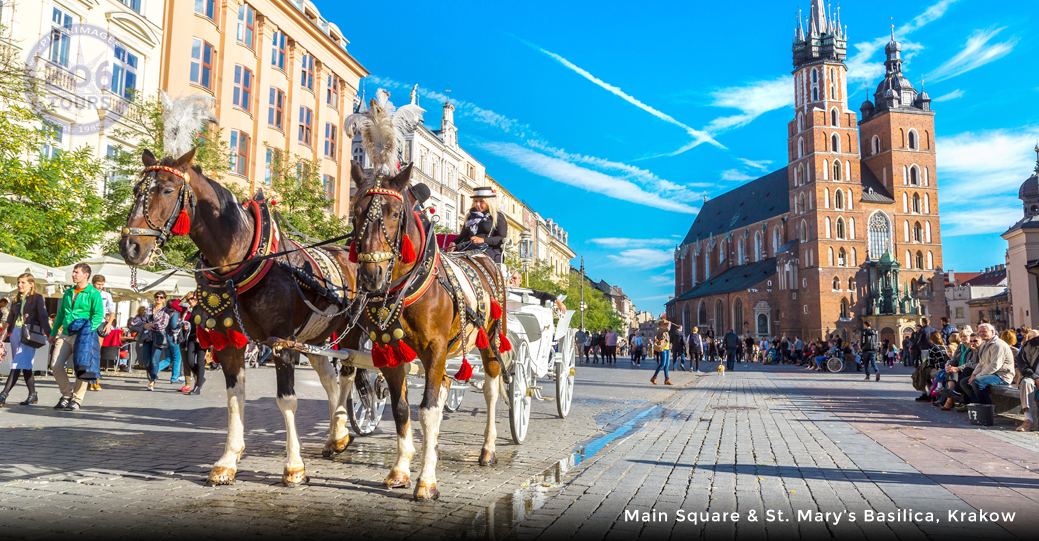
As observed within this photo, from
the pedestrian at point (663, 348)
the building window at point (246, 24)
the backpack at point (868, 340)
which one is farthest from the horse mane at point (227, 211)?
the building window at point (246, 24)

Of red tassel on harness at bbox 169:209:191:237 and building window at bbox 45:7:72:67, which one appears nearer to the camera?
red tassel on harness at bbox 169:209:191:237

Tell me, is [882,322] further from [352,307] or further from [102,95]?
[352,307]

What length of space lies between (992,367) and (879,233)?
78.8 metres

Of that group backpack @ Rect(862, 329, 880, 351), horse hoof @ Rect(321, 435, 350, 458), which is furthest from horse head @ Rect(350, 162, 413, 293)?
backpack @ Rect(862, 329, 880, 351)

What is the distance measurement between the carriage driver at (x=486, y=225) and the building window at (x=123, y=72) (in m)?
20.0

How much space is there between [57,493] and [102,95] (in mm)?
21417

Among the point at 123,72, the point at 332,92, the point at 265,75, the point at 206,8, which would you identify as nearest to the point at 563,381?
the point at 123,72

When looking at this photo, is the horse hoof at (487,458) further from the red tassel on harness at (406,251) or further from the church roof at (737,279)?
the church roof at (737,279)

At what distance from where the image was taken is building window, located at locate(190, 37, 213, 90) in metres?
25.5

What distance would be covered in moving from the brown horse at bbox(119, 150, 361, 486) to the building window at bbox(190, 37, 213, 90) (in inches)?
943

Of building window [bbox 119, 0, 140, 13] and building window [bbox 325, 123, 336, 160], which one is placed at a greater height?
building window [bbox 119, 0, 140, 13]

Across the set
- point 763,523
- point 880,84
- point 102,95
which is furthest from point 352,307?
point 880,84

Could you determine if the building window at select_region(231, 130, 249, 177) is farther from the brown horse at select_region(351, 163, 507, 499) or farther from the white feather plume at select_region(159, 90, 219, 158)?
the brown horse at select_region(351, 163, 507, 499)

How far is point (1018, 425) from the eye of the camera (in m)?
8.99
